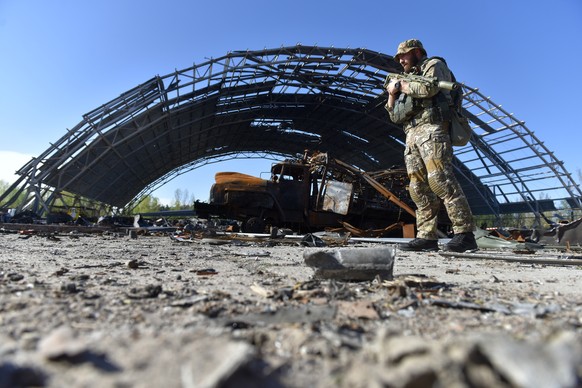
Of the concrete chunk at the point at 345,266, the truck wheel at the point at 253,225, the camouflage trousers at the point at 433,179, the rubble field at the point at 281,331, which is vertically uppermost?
the camouflage trousers at the point at 433,179

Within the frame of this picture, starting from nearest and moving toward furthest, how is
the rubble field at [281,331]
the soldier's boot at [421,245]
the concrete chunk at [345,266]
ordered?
1. the rubble field at [281,331]
2. the concrete chunk at [345,266]
3. the soldier's boot at [421,245]

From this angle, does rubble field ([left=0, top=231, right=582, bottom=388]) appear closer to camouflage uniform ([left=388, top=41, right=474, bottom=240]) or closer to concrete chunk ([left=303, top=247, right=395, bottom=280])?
concrete chunk ([left=303, top=247, right=395, bottom=280])

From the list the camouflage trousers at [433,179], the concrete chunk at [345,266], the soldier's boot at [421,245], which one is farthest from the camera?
the soldier's boot at [421,245]

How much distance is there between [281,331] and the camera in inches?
37.8

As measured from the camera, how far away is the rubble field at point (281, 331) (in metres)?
0.57

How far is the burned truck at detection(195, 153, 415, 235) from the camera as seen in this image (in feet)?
30.2

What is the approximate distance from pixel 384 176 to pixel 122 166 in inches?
786

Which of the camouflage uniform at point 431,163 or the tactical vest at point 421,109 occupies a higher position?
the tactical vest at point 421,109

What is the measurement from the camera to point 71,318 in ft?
3.45

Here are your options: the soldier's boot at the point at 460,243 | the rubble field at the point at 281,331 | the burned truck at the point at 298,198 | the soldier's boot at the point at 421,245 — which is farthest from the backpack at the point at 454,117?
the burned truck at the point at 298,198

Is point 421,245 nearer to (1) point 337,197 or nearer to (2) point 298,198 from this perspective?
(1) point 337,197

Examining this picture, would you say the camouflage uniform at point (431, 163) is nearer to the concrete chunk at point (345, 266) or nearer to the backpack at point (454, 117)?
the backpack at point (454, 117)

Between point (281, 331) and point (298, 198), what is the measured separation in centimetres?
853

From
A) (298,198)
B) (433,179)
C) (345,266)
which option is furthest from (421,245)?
(298,198)
